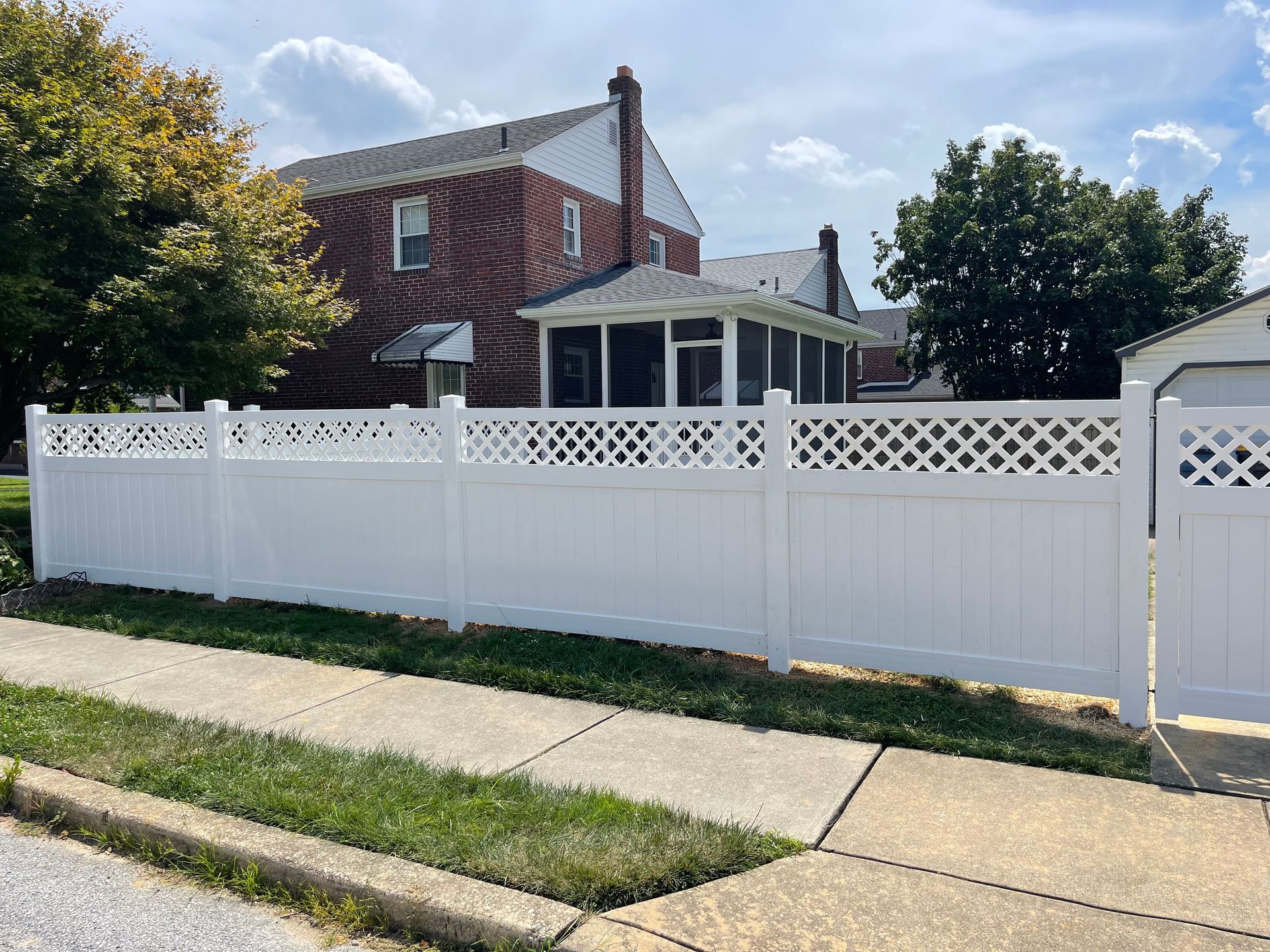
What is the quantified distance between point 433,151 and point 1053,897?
1739 cm

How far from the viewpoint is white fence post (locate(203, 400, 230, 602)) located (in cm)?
773

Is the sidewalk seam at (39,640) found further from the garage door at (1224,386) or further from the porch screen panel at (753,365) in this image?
the garage door at (1224,386)

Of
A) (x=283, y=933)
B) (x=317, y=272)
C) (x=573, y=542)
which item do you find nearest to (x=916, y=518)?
(x=573, y=542)

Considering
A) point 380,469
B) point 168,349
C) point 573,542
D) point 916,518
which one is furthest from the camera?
point 168,349

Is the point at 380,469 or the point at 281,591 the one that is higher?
the point at 380,469

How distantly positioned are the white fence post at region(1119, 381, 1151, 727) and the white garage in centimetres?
1226

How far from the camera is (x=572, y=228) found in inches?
701

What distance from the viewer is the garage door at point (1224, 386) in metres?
15.2

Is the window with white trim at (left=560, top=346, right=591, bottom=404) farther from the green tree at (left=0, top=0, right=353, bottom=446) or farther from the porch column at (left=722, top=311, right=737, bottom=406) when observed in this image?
the green tree at (left=0, top=0, right=353, bottom=446)

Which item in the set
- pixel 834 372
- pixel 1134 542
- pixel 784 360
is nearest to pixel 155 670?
pixel 1134 542

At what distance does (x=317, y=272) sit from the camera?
707 inches

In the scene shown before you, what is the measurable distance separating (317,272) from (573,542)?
1371cm

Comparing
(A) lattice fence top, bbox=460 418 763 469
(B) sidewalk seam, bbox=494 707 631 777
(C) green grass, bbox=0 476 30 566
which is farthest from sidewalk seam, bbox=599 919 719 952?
(C) green grass, bbox=0 476 30 566

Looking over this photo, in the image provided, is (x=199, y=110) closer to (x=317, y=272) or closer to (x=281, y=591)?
(x=317, y=272)
